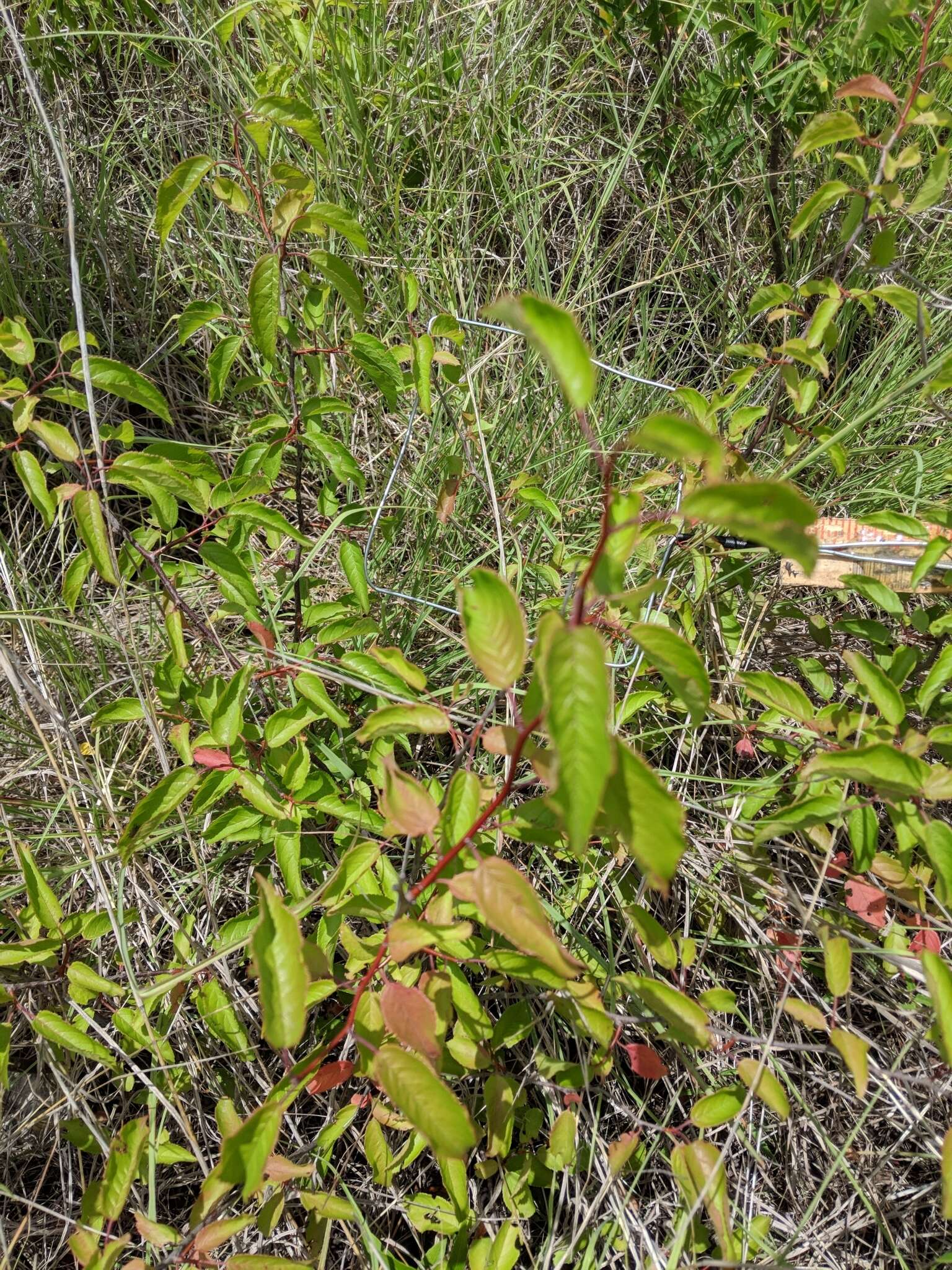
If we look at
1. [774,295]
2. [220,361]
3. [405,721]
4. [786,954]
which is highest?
[220,361]

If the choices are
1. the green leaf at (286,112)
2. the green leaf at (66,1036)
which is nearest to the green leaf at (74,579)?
the green leaf at (66,1036)

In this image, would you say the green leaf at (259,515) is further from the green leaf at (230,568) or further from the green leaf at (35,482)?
the green leaf at (35,482)

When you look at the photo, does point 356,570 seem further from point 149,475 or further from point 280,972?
point 280,972

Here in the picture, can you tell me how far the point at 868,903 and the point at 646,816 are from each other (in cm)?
89

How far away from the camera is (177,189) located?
1.10m

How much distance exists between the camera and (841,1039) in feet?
3.13

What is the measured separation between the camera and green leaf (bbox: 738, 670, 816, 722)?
1.15 meters

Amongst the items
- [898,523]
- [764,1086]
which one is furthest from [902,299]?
[764,1086]


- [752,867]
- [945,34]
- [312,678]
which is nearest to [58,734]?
[312,678]

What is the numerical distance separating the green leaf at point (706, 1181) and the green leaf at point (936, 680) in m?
0.62

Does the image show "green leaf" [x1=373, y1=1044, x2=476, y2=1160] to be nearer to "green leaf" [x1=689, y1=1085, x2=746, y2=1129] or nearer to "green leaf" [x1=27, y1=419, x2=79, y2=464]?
"green leaf" [x1=689, y1=1085, x2=746, y2=1129]

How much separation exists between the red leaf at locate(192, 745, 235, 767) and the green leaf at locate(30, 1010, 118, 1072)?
13.7 inches

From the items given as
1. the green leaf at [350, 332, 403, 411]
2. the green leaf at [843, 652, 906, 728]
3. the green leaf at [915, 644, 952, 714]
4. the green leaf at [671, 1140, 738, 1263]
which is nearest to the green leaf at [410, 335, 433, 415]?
the green leaf at [350, 332, 403, 411]

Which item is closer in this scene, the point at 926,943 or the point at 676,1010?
the point at 676,1010
